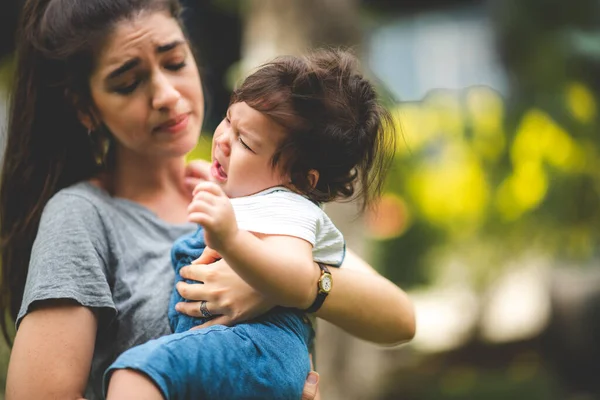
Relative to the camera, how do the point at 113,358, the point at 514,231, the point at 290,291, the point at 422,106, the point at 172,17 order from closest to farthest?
the point at 290,291 → the point at 113,358 → the point at 172,17 → the point at 514,231 → the point at 422,106

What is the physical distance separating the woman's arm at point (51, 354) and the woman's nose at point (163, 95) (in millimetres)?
566

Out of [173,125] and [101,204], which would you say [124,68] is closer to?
[173,125]

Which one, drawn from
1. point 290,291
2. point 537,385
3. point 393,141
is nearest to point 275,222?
point 290,291

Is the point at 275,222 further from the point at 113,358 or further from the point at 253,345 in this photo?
the point at 113,358

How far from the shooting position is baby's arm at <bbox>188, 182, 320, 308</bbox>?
5.03ft

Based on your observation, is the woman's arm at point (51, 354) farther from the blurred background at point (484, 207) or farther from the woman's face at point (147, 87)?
the blurred background at point (484, 207)

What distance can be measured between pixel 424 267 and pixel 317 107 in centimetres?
615

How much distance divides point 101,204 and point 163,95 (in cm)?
33

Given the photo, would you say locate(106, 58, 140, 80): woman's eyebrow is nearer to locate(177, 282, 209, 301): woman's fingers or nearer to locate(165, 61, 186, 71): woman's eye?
locate(165, 61, 186, 71): woman's eye

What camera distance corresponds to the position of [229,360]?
67.4 inches

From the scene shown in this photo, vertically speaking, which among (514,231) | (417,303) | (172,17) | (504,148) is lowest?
(417,303)

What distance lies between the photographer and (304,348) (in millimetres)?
1882

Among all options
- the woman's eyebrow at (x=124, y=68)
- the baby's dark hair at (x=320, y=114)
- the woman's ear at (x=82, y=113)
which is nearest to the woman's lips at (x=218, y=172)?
the baby's dark hair at (x=320, y=114)

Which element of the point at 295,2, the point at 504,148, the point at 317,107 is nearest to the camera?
the point at 317,107
